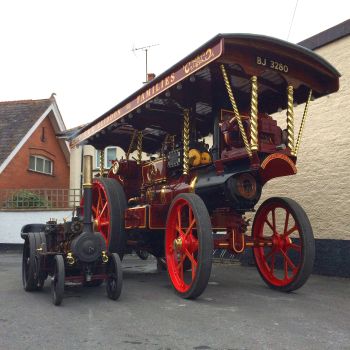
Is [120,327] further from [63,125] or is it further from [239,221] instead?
[63,125]

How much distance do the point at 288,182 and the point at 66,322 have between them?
5.54 metres

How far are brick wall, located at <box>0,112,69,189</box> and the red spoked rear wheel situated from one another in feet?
32.7

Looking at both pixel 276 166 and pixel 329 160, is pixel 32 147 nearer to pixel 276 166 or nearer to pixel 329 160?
pixel 329 160

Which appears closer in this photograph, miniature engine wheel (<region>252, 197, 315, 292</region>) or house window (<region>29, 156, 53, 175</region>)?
miniature engine wheel (<region>252, 197, 315, 292</region>)

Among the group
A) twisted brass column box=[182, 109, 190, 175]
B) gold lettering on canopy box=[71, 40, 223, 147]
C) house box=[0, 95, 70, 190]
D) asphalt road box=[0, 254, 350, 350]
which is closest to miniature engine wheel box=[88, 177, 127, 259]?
asphalt road box=[0, 254, 350, 350]

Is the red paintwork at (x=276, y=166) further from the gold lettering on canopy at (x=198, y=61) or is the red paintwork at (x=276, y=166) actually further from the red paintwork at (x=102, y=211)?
→ the red paintwork at (x=102, y=211)

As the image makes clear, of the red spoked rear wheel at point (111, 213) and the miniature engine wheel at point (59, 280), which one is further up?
the red spoked rear wheel at point (111, 213)

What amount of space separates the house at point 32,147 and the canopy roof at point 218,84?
9.87m

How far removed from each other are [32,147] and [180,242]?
13832 millimetres

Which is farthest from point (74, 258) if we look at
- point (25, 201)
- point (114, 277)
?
point (25, 201)

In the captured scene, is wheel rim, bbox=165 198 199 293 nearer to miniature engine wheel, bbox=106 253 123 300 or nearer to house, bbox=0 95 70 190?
miniature engine wheel, bbox=106 253 123 300

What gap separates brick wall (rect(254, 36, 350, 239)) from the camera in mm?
7516

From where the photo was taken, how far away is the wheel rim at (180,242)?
5.29m

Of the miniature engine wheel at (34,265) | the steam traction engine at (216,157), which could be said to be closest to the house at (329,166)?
the steam traction engine at (216,157)
